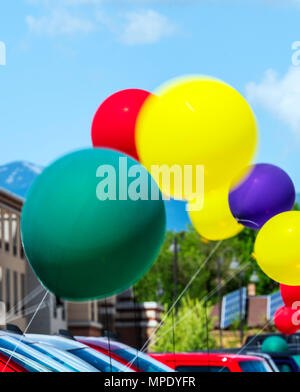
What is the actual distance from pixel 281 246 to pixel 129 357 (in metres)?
2.14

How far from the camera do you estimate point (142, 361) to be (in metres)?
8.10

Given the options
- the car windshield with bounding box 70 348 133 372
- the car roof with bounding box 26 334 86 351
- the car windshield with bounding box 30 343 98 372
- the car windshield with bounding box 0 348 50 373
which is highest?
the car roof with bounding box 26 334 86 351

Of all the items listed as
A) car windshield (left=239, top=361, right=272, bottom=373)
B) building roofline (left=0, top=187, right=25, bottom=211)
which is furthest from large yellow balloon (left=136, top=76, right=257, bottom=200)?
building roofline (left=0, top=187, right=25, bottom=211)

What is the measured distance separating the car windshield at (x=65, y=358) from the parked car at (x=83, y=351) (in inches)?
6.1

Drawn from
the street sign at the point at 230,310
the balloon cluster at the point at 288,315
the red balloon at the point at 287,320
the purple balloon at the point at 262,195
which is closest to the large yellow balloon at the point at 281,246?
the purple balloon at the point at 262,195

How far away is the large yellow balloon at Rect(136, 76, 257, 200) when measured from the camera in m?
5.84

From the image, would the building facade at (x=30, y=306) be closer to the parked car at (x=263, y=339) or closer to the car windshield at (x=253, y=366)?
the parked car at (x=263, y=339)

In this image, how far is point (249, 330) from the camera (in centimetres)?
6875

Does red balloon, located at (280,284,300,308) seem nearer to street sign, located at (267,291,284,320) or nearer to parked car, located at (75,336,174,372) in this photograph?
parked car, located at (75,336,174,372)

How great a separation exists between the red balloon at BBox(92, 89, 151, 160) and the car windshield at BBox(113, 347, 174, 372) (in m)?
2.37

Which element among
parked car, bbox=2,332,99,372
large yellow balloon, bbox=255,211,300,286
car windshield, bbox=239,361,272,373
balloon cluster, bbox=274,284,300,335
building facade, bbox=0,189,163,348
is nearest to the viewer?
parked car, bbox=2,332,99,372
